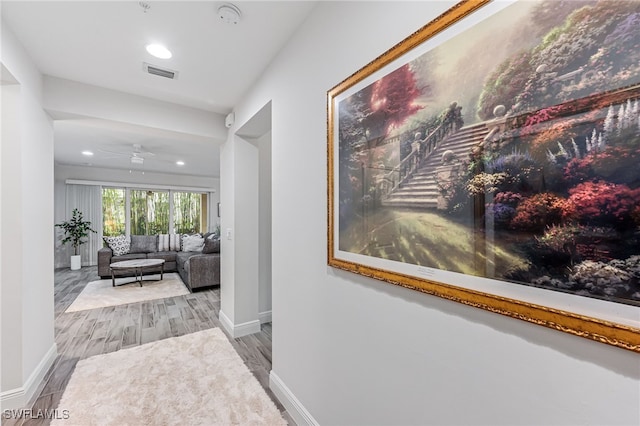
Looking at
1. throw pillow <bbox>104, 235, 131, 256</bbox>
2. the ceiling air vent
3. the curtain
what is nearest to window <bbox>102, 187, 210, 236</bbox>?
the curtain

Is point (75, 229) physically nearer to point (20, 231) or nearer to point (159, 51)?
point (20, 231)

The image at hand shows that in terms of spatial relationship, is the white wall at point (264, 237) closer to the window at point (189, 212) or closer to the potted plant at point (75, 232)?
the potted plant at point (75, 232)

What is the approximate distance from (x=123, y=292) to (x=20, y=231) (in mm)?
3239

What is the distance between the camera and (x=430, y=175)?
931mm

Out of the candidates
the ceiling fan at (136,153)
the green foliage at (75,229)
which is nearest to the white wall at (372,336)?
the ceiling fan at (136,153)

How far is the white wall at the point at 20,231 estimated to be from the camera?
183 cm

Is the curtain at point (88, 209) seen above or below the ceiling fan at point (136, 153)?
below

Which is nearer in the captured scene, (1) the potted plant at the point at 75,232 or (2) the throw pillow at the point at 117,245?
(2) the throw pillow at the point at 117,245

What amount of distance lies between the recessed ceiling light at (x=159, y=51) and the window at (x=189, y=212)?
6.69m

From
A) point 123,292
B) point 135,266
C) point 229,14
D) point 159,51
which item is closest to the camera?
point 229,14

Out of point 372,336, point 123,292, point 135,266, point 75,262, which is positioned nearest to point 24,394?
point 372,336

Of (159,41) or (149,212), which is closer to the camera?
(159,41)

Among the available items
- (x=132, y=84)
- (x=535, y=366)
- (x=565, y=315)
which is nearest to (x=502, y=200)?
(x=565, y=315)

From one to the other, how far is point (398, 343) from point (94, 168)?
8479 millimetres
